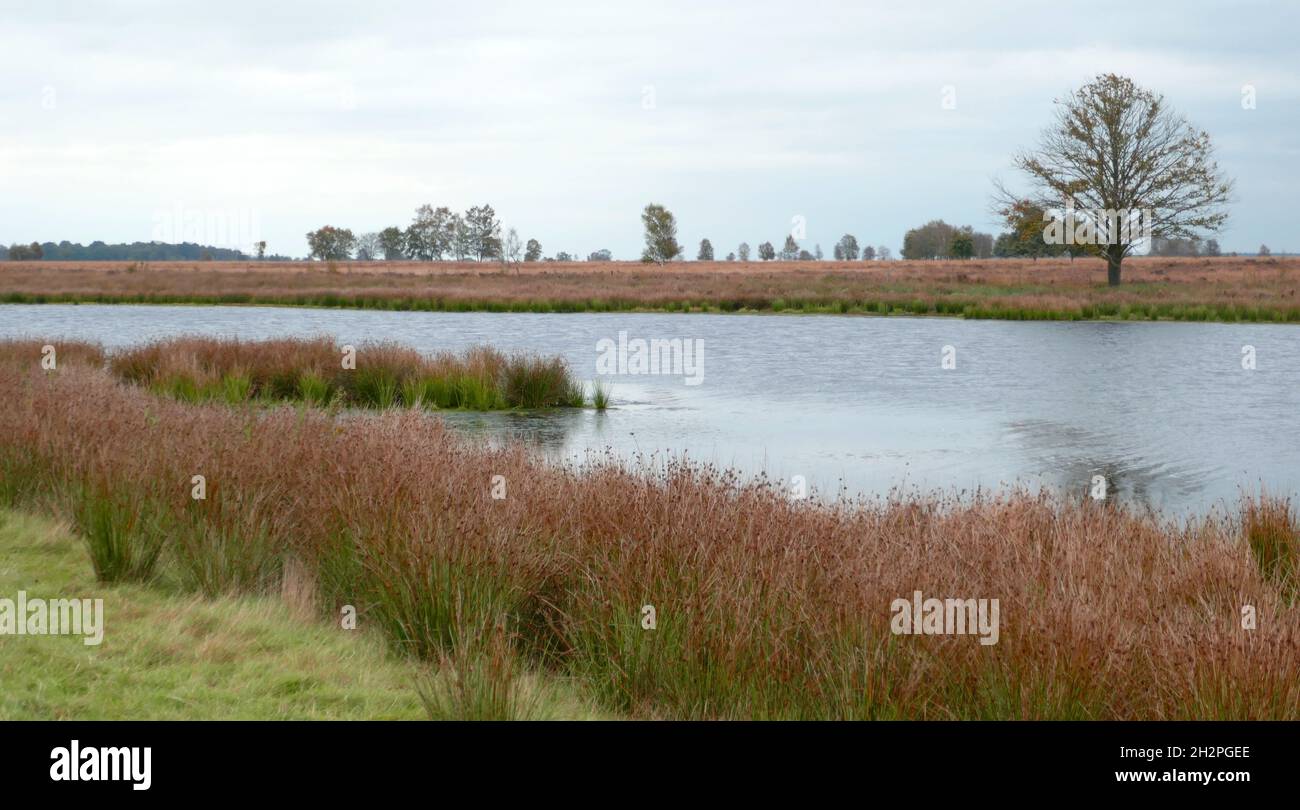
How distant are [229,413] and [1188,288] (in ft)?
144

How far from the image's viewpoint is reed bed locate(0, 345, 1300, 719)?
4.64 meters

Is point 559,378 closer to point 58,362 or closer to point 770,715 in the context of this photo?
point 58,362

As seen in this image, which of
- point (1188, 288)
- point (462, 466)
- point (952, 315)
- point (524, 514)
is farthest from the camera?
point (1188, 288)

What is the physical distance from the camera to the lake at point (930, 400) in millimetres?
12422

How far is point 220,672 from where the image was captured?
5.02 meters

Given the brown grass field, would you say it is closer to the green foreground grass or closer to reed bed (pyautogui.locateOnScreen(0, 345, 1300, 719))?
reed bed (pyautogui.locateOnScreen(0, 345, 1300, 719))

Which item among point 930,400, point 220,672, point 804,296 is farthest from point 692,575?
point 804,296

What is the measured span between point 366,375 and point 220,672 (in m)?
13.3
